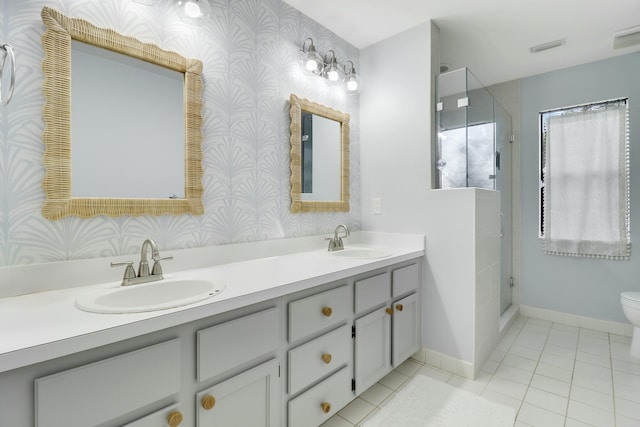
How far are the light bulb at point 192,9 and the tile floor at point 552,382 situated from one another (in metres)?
2.14

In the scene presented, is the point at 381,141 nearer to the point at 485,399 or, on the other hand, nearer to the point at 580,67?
the point at 485,399

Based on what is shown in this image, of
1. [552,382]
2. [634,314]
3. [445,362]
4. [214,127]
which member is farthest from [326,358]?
[634,314]

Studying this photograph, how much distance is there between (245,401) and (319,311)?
46cm

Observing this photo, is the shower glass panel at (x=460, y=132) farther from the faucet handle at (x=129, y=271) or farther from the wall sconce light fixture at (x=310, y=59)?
the faucet handle at (x=129, y=271)

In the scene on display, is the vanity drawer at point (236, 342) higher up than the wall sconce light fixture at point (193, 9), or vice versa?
the wall sconce light fixture at point (193, 9)

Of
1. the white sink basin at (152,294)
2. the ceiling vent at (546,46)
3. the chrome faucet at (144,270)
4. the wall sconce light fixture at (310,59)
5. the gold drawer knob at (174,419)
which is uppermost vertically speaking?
the ceiling vent at (546,46)

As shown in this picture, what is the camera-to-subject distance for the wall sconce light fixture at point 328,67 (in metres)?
2.08

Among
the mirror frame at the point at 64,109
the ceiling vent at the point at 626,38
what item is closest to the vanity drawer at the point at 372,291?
the mirror frame at the point at 64,109

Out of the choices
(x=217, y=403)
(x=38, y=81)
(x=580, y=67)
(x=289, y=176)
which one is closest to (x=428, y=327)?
(x=289, y=176)

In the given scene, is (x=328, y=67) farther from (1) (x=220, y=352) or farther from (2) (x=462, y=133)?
(1) (x=220, y=352)

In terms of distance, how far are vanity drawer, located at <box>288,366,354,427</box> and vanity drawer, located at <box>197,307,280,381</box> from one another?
1.07ft

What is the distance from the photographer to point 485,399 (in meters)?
1.80

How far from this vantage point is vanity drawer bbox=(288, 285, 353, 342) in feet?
4.29

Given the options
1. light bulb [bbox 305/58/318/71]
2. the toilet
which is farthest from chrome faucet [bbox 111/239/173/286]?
the toilet
